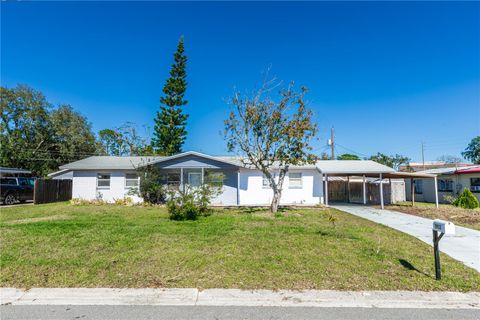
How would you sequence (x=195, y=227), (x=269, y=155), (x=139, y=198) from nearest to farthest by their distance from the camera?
1. (x=195, y=227)
2. (x=269, y=155)
3. (x=139, y=198)

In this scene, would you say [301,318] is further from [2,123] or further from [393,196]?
[2,123]

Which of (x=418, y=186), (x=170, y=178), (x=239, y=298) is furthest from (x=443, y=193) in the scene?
(x=239, y=298)

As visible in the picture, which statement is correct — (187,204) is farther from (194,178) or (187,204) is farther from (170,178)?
(170,178)

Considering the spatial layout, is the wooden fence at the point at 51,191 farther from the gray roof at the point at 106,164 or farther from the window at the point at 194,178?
the window at the point at 194,178

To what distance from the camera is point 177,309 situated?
147 inches

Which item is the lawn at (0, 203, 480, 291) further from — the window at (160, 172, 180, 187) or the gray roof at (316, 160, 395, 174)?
the window at (160, 172, 180, 187)

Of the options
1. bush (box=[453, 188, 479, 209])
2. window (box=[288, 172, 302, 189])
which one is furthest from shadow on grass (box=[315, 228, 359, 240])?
bush (box=[453, 188, 479, 209])

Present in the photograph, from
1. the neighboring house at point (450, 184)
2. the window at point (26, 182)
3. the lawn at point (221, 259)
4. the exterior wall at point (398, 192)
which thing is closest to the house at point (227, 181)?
the window at point (26, 182)

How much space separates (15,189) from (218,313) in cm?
2018

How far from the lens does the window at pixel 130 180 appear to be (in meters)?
18.8

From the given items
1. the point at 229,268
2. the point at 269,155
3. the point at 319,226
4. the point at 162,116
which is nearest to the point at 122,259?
the point at 229,268

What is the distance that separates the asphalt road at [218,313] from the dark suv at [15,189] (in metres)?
17.6

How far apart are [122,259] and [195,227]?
346 cm

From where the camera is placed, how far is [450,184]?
21297 millimetres
